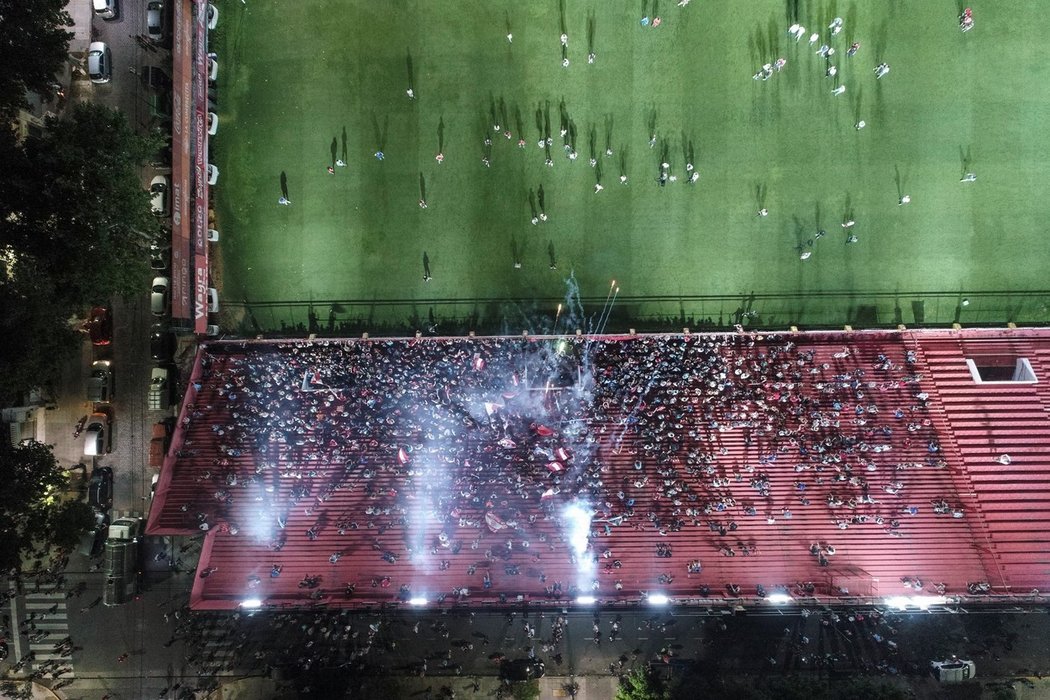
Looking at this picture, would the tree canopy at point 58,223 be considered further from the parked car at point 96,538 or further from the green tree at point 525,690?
the green tree at point 525,690

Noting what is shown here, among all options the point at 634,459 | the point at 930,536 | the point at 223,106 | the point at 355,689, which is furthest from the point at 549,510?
the point at 223,106

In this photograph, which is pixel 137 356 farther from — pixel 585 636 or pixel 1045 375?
pixel 1045 375

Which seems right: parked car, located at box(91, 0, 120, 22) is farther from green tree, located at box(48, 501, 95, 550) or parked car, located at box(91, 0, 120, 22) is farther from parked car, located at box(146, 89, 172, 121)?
green tree, located at box(48, 501, 95, 550)

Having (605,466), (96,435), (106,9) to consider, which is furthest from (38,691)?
(106,9)

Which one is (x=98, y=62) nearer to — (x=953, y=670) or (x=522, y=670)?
(x=522, y=670)

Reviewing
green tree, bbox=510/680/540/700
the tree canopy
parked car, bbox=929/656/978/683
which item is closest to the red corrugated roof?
parked car, bbox=929/656/978/683
